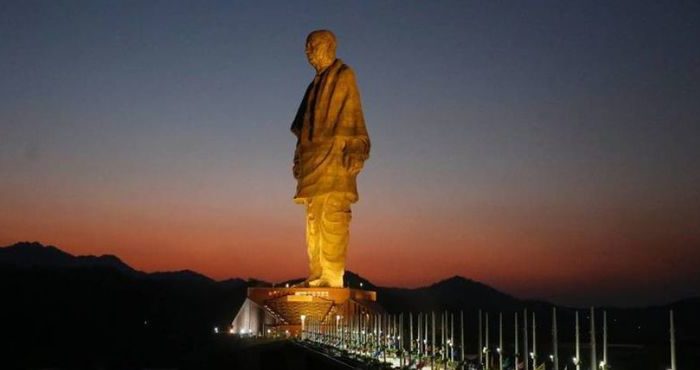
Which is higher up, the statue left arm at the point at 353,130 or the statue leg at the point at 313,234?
the statue left arm at the point at 353,130

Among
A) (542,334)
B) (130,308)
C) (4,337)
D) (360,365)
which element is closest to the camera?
(360,365)

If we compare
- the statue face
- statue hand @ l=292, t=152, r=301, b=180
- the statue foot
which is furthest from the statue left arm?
the statue foot

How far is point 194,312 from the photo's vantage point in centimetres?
7519

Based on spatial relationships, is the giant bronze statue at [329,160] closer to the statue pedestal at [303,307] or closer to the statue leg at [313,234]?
the statue leg at [313,234]

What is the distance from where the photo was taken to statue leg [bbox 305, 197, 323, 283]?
3588 cm

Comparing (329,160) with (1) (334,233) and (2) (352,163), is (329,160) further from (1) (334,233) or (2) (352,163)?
(1) (334,233)

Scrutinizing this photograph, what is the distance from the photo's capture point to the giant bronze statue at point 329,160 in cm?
3522

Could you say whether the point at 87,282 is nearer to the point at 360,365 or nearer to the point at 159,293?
the point at 159,293

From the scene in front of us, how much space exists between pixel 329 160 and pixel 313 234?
10.3ft

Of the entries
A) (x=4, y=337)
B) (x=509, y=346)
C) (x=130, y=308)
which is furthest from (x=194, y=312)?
(x=509, y=346)

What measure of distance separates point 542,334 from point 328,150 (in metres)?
14.8

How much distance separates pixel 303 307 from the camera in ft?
113

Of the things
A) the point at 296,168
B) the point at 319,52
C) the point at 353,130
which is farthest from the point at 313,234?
the point at 319,52

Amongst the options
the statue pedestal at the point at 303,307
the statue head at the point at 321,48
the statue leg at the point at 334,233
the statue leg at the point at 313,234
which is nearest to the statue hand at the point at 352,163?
the statue leg at the point at 334,233
